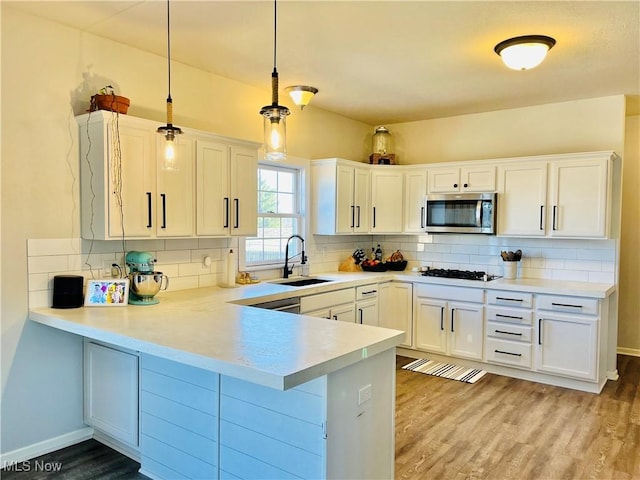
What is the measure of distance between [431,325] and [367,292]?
0.78m

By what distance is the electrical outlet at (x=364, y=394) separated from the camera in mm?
2088

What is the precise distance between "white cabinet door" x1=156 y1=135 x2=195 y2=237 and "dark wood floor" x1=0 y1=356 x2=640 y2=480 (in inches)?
59.1

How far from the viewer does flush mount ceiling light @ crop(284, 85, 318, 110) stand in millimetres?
4145

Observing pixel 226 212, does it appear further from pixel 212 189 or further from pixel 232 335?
pixel 232 335

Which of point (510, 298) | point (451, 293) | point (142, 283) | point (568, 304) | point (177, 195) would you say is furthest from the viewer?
point (451, 293)

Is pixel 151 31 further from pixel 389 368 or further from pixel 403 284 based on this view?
pixel 403 284

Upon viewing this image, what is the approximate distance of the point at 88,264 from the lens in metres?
3.12

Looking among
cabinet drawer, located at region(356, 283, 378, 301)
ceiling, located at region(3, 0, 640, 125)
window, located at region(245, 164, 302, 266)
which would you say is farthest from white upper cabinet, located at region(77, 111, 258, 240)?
cabinet drawer, located at region(356, 283, 378, 301)

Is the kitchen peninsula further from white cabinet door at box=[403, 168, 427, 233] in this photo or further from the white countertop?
white cabinet door at box=[403, 168, 427, 233]

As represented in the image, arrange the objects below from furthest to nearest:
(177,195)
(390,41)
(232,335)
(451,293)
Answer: (451,293) → (177,195) → (390,41) → (232,335)

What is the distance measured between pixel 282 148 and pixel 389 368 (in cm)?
120

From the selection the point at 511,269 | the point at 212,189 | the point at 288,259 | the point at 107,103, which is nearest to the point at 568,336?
the point at 511,269

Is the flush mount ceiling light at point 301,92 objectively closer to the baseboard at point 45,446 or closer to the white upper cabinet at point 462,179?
the white upper cabinet at point 462,179

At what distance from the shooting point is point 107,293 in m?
2.95
